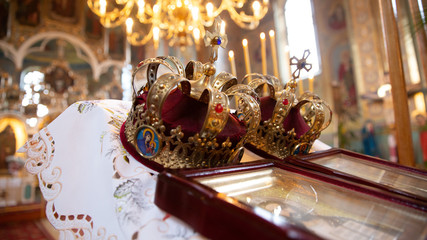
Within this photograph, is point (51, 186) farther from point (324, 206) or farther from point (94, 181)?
point (324, 206)

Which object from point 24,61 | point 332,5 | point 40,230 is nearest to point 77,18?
point 24,61

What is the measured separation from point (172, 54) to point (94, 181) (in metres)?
6.26

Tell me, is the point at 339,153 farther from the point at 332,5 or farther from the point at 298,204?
the point at 332,5

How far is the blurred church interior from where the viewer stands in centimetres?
366

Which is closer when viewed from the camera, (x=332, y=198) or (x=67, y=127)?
(x=332, y=198)

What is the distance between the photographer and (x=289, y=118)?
0.79m

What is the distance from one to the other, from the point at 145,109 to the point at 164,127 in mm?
79

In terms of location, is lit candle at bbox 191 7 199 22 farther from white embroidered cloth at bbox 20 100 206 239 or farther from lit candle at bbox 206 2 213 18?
white embroidered cloth at bbox 20 100 206 239

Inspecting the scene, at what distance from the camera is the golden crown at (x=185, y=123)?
464mm

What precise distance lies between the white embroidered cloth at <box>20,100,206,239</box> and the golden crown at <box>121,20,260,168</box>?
0.05m

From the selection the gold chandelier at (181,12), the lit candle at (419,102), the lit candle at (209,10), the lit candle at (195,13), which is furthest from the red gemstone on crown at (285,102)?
the lit candle at (419,102)

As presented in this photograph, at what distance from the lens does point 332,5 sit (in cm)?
563

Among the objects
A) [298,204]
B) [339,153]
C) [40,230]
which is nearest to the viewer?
[298,204]

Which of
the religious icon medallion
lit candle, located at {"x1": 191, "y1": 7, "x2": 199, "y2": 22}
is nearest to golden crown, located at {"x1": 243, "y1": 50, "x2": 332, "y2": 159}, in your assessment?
the religious icon medallion
